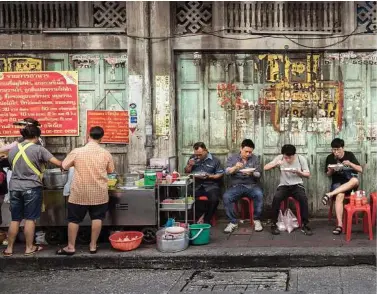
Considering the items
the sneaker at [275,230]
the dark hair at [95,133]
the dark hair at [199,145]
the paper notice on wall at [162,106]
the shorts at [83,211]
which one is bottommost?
the sneaker at [275,230]

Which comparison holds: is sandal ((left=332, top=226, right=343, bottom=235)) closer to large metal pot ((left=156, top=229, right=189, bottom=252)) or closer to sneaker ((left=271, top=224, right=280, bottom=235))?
sneaker ((left=271, top=224, right=280, bottom=235))

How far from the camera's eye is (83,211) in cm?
717

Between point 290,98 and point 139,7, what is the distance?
2893 millimetres

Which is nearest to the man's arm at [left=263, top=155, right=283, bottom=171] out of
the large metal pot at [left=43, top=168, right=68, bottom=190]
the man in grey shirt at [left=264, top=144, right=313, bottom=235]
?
the man in grey shirt at [left=264, top=144, right=313, bottom=235]

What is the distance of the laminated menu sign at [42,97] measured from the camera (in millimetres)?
8930

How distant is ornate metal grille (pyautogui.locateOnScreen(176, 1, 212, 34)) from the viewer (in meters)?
8.84

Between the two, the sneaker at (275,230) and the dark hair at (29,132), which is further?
the sneaker at (275,230)

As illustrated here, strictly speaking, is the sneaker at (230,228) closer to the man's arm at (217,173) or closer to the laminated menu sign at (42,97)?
the man's arm at (217,173)

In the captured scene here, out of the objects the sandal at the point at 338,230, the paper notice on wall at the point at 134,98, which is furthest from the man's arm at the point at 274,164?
the paper notice on wall at the point at 134,98

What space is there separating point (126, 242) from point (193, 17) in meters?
3.92

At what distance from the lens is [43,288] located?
6.27 metres

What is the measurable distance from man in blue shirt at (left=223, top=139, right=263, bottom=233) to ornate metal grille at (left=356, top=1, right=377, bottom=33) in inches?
107

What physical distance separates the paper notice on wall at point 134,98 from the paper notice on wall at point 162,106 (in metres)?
0.29

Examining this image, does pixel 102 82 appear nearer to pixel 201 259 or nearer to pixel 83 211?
pixel 83 211
